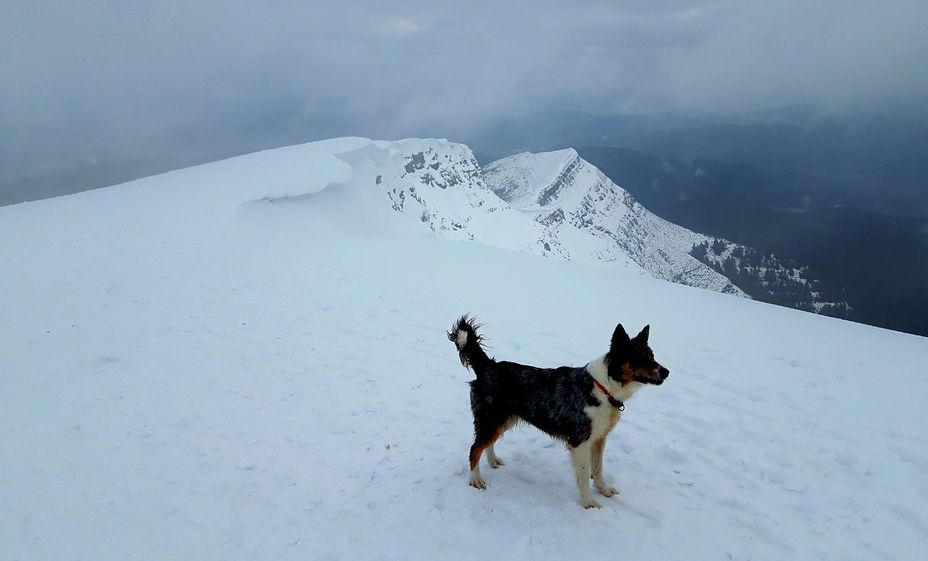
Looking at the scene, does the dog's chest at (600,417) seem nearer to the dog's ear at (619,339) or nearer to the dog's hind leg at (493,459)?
the dog's ear at (619,339)

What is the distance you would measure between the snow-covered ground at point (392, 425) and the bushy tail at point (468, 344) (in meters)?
1.94

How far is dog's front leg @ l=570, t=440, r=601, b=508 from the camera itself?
6102 mm

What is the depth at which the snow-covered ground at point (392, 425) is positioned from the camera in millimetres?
6133

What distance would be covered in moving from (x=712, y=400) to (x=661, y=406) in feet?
4.14

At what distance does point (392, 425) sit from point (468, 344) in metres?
3.37

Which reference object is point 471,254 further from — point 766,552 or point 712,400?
point 766,552

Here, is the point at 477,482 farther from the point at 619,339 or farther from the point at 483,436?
the point at 619,339

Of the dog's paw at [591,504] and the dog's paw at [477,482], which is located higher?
the dog's paw at [591,504]

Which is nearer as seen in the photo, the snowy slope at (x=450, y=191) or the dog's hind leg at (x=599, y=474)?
the dog's hind leg at (x=599, y=474)

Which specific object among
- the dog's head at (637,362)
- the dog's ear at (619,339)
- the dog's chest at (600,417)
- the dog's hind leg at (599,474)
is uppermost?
the dog's ear at (619,339)

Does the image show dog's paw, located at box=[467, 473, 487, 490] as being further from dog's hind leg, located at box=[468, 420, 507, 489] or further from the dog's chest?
the dog's chest

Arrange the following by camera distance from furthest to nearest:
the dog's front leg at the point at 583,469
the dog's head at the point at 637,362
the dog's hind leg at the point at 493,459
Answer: the dog's hind leg at the point at 493,459, the dog's front leg at the point at 583,469, the dog's head at the point at 637,362

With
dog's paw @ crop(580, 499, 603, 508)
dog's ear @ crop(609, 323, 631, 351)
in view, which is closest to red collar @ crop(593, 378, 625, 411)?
dog's ear @ crop(609, 323, 631, 351)

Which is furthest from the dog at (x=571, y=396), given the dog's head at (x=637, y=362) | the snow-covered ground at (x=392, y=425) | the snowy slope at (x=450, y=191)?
the snowy slope at (x=450, y=191)
